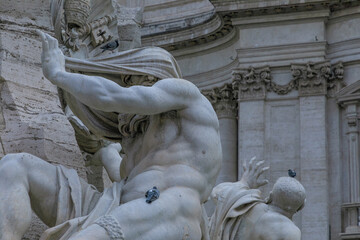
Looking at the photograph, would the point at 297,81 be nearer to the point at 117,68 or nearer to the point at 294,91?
the point at 294,91

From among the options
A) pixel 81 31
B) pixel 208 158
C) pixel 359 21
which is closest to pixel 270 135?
pixel 359 21

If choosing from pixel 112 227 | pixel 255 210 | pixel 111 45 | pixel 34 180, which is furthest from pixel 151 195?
pixel 111 45

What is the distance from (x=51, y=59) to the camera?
5.67 meters

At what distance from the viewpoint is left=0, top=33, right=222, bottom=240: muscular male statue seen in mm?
5285

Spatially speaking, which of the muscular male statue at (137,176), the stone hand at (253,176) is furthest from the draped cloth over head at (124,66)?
the stone hand at (253,176)

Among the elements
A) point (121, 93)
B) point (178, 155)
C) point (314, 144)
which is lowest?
point (178, 155)

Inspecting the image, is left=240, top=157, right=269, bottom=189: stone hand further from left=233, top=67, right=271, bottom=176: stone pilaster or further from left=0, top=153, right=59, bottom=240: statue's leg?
left=233, top=67, right=271, bottom=176: stone pilaster

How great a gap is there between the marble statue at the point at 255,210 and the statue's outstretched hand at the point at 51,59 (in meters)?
1.77

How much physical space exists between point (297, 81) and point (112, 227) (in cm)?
1585

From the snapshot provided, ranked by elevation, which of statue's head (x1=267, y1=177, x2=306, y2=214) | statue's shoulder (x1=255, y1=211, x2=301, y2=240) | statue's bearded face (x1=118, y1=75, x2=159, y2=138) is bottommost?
statue's shoulder (x1=255, y1=211, x2=301, y2=240)

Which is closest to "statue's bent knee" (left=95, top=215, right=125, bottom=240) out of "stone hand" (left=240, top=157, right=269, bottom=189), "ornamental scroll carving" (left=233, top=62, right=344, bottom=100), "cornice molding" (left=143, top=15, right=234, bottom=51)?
"stone hand" (left=240, top=157, right=269, bottom=189)

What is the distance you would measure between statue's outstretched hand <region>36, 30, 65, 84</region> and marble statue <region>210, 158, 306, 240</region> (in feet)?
5.82

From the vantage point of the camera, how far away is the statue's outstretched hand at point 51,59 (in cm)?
561

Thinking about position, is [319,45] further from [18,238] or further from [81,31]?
[18,238]
